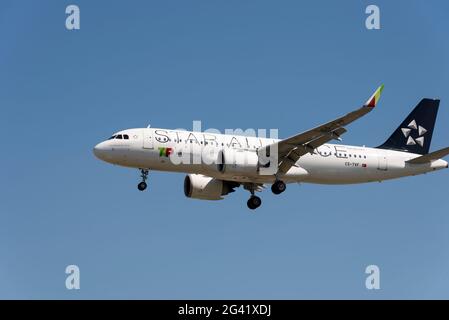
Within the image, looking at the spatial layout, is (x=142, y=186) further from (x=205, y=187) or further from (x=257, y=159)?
(x=257, y=159)

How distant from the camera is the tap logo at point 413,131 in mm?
56344

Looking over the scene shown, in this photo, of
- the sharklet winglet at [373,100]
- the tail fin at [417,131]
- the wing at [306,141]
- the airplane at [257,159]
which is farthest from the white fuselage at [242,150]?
the sharklet winglet at [373,100]

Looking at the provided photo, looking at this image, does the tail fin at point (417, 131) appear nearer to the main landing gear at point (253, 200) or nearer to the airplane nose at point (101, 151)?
the main landing gear at point (253, 200)

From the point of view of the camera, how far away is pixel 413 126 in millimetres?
57094

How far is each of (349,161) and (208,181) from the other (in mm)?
8956

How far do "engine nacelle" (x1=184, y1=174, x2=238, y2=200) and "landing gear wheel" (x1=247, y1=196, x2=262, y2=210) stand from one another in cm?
246

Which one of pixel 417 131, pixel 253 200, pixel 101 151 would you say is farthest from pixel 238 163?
pixel 417 131

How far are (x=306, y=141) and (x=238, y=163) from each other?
13.5 ft

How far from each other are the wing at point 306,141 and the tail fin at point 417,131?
828cm

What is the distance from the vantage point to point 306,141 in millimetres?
49031

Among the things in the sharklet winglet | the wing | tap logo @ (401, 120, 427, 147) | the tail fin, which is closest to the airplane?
the wing
